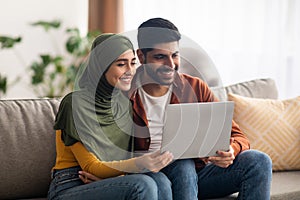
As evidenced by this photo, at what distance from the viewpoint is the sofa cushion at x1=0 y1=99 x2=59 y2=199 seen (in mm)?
2137

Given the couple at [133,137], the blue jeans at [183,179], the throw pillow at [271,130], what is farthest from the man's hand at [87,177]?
the throw pillow at [271,130]

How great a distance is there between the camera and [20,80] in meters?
4.41

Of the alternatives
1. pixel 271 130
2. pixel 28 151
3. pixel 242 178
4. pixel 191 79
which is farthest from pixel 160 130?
pixel 271 130

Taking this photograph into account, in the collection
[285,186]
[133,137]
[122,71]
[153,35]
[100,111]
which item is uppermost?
[153,35]

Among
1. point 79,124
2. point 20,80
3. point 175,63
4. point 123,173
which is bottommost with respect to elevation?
point 20,80

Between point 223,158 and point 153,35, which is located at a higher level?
point 153,35

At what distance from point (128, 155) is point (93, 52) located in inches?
15.3

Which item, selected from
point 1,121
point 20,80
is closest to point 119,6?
point 20,80

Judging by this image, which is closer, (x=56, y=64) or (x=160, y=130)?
(x=160, y=130)

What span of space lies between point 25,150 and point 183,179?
2.11 ft

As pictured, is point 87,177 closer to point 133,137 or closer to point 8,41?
point 133,137

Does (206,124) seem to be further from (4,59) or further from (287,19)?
(4,59)

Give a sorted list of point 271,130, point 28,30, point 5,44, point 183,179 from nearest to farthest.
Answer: point 183,179 → point 271,130 → point 5,44 → point 28,30

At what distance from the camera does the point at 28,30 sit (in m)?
4.38
